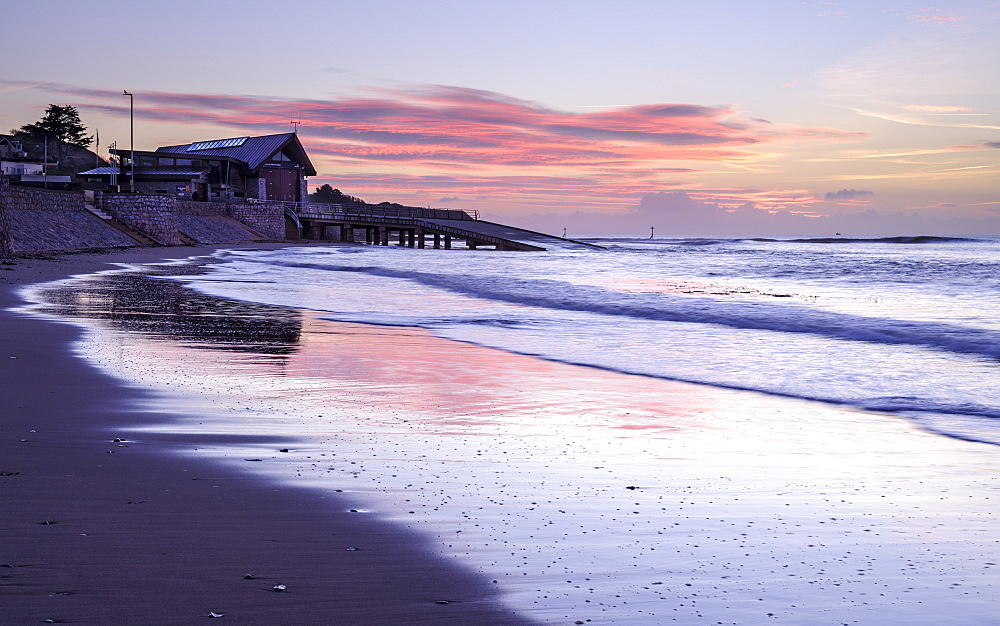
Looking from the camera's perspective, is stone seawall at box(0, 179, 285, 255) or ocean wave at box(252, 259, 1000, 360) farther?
stone seawall at box(0, 179, 285, 255)

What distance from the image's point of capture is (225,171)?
267ft

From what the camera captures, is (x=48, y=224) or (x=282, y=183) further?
(x=282, y=183)

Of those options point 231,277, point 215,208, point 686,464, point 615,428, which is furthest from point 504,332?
point 215,208

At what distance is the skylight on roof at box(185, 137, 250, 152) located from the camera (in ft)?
287

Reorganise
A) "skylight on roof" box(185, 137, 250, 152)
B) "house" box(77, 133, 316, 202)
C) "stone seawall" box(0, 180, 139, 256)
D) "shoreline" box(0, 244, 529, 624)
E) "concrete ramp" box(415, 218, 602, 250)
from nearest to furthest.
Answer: "shoreline" box(0, 244, 529, 624)
"stone seawall" box(0, 180, 139, 256)
"concrete ramp" box(415, 218, 602, 250)
"house" box(77, 133, 316, 202)
"skylight on roof" box(185, 137, 250, 152)

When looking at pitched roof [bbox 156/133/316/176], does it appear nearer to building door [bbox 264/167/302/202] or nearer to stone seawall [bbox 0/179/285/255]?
building door [bbox 264/167/302/202]

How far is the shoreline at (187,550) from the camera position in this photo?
9.78 ft

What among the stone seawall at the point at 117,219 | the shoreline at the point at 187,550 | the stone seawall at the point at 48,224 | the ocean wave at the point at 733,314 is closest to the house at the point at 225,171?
the stone seawall at the point at 117,219

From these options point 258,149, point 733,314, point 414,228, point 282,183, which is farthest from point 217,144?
point 733,314

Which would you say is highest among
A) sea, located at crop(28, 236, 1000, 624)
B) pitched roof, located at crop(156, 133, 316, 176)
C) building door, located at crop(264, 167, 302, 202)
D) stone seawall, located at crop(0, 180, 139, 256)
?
pitched roof, located at crop(156, 133, 316, 176)

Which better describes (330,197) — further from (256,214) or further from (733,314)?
(733,314)

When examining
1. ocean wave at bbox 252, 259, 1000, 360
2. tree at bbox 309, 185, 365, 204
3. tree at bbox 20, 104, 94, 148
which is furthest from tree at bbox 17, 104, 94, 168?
ocean wave at bbox 252, 259, 1000, 360

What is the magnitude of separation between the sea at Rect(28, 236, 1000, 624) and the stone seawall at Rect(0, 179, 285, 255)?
2252 centimetres

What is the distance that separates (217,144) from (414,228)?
30.5 m
